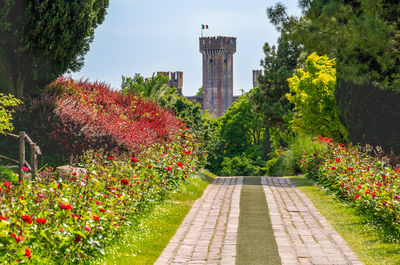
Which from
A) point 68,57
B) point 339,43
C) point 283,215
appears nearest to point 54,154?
point 68,57

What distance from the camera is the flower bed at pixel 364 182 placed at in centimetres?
927

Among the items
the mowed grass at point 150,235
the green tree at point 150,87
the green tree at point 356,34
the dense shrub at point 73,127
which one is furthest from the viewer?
the green tree at point 150,87

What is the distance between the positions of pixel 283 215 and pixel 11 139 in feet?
29.9

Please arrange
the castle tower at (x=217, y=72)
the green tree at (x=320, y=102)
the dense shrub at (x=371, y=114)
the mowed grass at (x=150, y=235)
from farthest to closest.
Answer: the castle tower at (x=217, y=72), the green tree at (x=320, y=102), the dense shrub at (x=371, y=114), the mowed grass at (x=150, y=235)

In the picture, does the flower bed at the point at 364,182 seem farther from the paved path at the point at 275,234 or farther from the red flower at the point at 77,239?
the red flower at the point at 77,239

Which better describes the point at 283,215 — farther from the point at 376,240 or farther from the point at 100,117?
the point at 100,117

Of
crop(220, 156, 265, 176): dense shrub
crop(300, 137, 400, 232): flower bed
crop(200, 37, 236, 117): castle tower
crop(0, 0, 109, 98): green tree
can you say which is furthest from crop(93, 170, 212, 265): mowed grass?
crop(200, 37, 236, 117): castle tower

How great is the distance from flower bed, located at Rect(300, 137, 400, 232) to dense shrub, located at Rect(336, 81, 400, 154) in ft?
7.43

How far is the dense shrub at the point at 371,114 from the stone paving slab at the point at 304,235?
18.2 feet

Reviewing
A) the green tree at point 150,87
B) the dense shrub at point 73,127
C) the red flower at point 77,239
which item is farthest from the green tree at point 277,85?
the red flower at point 77,239

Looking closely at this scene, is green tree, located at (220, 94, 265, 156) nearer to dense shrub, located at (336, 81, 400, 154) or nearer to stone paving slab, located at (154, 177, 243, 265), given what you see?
dense shrub, located at (336, 81, 400, 154)

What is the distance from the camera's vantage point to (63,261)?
637cm

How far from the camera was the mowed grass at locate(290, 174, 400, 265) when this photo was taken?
7.76m

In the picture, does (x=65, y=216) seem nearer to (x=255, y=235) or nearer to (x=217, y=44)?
(x=255, y=235)
